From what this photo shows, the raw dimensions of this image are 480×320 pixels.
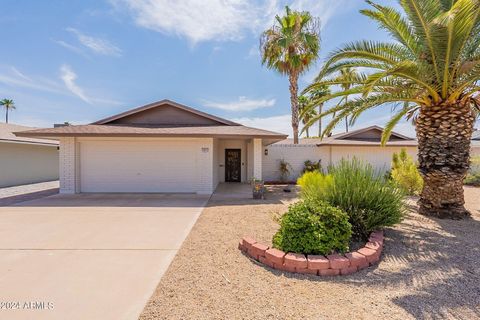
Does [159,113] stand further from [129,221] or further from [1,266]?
[1,266]

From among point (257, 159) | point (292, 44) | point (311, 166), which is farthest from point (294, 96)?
point (257, 159)

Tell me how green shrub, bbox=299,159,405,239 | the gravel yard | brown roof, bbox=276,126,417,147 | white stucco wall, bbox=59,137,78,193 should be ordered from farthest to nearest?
brown roof, bbox=276,126,417,147
white stucco wall, bbox=59,137,78,193
green shrub, bbox=299,159,405,239
the gravel yard

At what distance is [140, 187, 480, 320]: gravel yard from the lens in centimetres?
279

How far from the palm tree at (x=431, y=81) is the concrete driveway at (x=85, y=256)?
6.04 m

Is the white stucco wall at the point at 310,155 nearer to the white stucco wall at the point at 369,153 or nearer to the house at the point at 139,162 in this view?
the white stucco wall at the point at 369,153

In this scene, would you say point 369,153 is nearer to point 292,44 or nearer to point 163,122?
point 292,44

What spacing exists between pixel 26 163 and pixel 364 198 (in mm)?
20173

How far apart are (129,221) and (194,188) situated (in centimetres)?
503

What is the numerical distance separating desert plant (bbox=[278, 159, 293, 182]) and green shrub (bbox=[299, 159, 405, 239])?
36.6 ft

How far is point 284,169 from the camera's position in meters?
16.6

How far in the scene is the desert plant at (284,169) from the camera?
16.6 meters

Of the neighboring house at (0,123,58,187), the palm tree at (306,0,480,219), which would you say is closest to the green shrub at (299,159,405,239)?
the palm tree at (306,0,480,219)

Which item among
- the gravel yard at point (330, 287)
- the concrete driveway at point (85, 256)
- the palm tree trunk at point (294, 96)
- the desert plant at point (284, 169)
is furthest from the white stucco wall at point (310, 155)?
the gravel yard at point (330, 287)

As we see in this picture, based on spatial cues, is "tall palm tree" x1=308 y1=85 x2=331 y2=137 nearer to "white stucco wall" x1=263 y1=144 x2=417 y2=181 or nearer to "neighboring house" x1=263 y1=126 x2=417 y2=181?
"neighboring house" x1=263 y1=126 x2=417 y2=181
